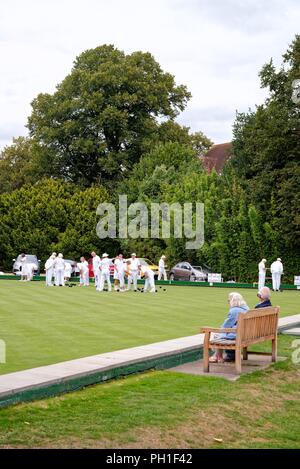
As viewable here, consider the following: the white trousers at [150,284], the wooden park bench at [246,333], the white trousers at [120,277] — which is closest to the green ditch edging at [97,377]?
the wooden park bench at [246,333]

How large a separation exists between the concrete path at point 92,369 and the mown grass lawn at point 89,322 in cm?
60

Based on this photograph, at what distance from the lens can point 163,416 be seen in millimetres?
8164

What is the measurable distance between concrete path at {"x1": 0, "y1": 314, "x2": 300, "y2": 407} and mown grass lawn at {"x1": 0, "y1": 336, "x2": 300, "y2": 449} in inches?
5.6

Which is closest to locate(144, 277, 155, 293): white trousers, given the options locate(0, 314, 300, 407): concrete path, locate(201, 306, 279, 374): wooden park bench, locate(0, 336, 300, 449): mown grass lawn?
locate(0, 314, 300, 407): concrete path

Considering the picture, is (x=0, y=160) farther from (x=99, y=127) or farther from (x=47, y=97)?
(x=99, y=127)

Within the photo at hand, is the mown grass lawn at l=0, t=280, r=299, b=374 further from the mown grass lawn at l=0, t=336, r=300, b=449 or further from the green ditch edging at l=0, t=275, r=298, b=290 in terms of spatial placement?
the green ditch edging at l=0, t=275, r=298, b=290

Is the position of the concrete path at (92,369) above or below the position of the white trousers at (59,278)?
below

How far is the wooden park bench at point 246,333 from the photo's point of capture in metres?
11.0

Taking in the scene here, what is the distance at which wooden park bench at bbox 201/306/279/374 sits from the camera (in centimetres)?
1100

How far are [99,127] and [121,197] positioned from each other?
757 cm

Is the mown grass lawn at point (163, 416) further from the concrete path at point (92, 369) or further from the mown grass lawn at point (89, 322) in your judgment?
the mown grass lawn at point (89, 322)

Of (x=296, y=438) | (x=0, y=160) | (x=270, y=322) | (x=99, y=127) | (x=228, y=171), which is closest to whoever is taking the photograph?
(x=296, y=438)

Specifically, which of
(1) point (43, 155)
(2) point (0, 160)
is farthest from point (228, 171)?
(2) point (0, 160)

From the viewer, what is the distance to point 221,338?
11.5 metres
